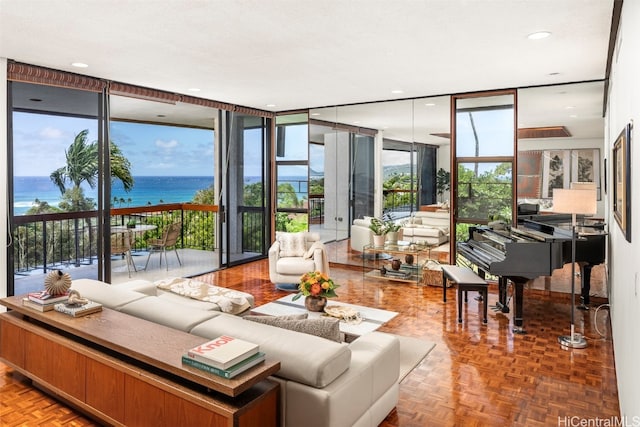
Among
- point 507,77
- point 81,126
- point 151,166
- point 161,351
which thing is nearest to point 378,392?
point 161,351

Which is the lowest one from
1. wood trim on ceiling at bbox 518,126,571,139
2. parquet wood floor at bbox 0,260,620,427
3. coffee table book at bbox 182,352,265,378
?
parquet wood floor at bbox 0,260,620,427

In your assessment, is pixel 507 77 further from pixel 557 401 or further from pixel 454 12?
pixel 557 401

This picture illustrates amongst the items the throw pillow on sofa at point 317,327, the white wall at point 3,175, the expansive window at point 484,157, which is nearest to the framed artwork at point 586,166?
the expansive window at point 484,157

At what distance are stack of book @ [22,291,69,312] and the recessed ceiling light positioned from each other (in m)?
3.96

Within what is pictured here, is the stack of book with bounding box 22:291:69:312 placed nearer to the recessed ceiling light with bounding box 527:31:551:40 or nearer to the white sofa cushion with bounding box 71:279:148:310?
the white sofa cushion with bounding box 71:279:148:310

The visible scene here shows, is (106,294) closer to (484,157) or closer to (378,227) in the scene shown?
(378,227)

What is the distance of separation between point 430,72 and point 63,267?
4.65m

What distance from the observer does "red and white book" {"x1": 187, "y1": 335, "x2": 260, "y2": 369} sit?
6.32 feet

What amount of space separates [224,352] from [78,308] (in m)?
1.37

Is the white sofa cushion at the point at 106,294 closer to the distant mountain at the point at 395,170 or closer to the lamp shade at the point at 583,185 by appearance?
the distant mountain at the point at 395,170

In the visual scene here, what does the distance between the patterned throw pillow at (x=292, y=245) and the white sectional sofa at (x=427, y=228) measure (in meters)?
1.64

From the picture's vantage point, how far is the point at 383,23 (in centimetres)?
331

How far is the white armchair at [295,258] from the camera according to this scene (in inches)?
225

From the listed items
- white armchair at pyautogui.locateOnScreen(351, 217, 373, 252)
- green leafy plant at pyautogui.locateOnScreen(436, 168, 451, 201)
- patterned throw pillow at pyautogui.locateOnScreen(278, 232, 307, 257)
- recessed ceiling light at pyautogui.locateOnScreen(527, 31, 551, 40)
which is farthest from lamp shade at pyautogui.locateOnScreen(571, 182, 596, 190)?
patterned throw pillow at pyautogui.locateOnScreen(278, 232, 307, 257)
